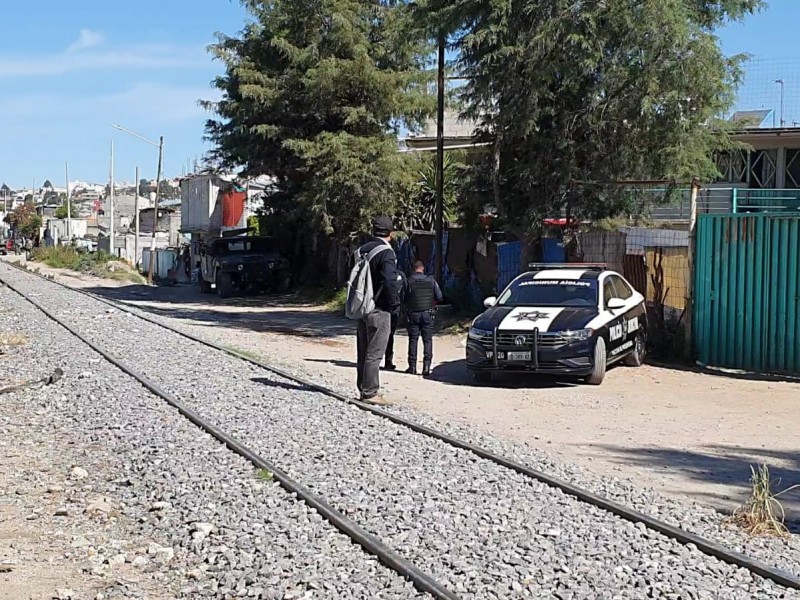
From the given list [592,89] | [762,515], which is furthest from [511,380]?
[762,515]

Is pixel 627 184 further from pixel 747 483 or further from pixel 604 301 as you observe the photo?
pixel 747 483

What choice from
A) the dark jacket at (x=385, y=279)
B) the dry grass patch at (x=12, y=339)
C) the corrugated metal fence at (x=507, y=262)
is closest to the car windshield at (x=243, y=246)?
the corrugated metal fence at (x=507, y=262)

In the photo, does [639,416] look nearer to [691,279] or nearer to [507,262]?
[691,279]

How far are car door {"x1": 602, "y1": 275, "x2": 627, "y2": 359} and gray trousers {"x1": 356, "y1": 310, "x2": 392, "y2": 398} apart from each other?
3847 mm

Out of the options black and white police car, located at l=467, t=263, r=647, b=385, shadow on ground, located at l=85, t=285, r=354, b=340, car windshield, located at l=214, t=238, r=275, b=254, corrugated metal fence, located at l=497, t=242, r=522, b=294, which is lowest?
shadow on ground, located at l=85, t=285, r=354, b=340

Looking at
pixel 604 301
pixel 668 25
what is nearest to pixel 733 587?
pixel 604 301

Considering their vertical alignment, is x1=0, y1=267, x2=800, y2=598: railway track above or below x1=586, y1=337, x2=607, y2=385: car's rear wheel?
below

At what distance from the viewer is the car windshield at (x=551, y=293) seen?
14.2m

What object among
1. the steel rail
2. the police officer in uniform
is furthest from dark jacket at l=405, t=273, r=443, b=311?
the steel rail

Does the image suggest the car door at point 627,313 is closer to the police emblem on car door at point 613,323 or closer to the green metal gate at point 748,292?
the police emblem on car door at point 613,323

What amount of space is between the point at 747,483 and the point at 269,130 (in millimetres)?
22002

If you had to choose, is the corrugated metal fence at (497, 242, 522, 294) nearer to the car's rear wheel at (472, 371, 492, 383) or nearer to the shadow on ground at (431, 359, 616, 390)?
the shadow on ground at (431, 359, 616, 390)

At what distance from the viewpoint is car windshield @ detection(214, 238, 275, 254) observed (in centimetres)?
3453

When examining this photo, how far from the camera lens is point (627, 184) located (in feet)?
58.6
